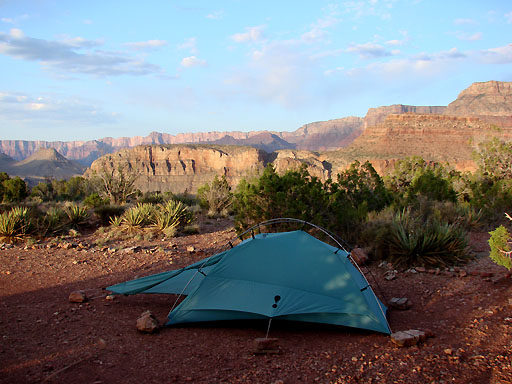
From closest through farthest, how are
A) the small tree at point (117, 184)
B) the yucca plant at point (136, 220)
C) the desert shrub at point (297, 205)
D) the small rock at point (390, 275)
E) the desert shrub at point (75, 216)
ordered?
the small rock at point (390, 275) → the desert shrub at point (297, 205) → the yucca plant at point (136, 220) → the desert shrub at point (75, 216) → the small tree at point (117, 184)

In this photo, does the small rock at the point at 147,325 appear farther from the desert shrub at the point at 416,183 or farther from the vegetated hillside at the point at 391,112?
the vegetated hillside at the point at 391,112

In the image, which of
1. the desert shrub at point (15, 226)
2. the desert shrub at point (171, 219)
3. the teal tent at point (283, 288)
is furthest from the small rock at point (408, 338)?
the desert shrub at point (15, 226)

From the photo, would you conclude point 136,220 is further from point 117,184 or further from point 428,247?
point 428,247

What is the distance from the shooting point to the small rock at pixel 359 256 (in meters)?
8.63

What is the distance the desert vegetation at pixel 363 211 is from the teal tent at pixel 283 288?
6.25 ft

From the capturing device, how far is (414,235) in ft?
28.8

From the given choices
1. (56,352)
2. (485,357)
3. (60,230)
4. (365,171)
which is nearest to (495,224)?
(365,171)

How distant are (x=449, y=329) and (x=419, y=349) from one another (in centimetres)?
88

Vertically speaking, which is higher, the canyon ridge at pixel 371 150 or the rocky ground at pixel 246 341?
the canyon ridge at pixel 371 150

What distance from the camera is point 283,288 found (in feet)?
18.6

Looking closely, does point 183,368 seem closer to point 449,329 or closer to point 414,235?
point 449,329

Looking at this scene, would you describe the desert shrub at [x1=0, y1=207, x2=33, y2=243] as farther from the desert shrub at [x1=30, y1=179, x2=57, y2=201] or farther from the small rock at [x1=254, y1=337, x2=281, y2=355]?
the desert shrub at [x1=30, y1=179, x2=57, y2=201]

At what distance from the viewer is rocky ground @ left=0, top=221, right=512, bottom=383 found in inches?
162

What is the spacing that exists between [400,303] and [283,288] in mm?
2109
